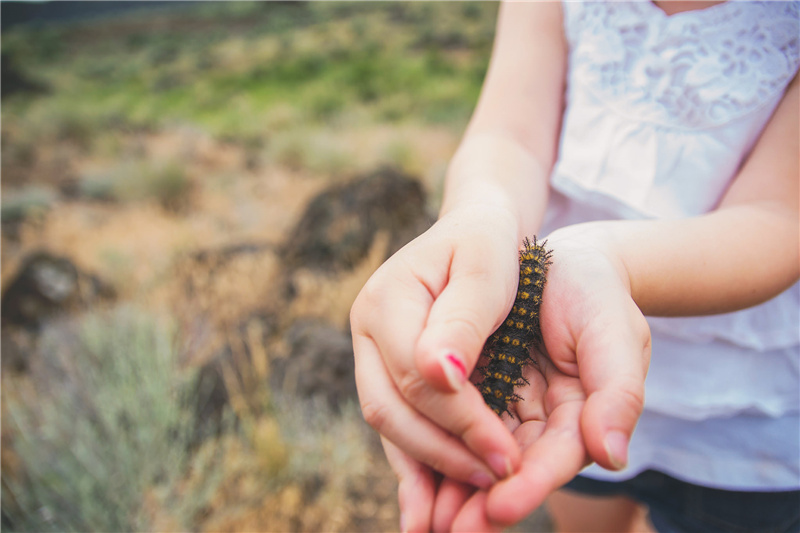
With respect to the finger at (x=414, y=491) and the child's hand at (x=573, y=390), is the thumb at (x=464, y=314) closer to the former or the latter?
the child's hand at (x=573, y=390)

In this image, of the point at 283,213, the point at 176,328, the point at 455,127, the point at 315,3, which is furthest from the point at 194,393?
the point at 315,3

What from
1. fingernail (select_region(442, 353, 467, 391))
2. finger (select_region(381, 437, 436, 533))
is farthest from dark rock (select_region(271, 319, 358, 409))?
fingernail (select_region(442, 353, 467, 391))

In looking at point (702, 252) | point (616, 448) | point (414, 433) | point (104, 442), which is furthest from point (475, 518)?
point (104, 442)

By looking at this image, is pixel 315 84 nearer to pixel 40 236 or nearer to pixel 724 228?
pixel 40 236

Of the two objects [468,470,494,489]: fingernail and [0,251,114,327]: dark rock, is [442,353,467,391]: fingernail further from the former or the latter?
[0,251,114,327]: dark rock

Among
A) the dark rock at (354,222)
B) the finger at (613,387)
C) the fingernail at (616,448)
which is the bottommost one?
the dark rock at (354,222)

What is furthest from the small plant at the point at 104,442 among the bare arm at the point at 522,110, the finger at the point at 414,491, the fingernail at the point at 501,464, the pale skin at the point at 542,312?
the bare arm at the point at 522,110
